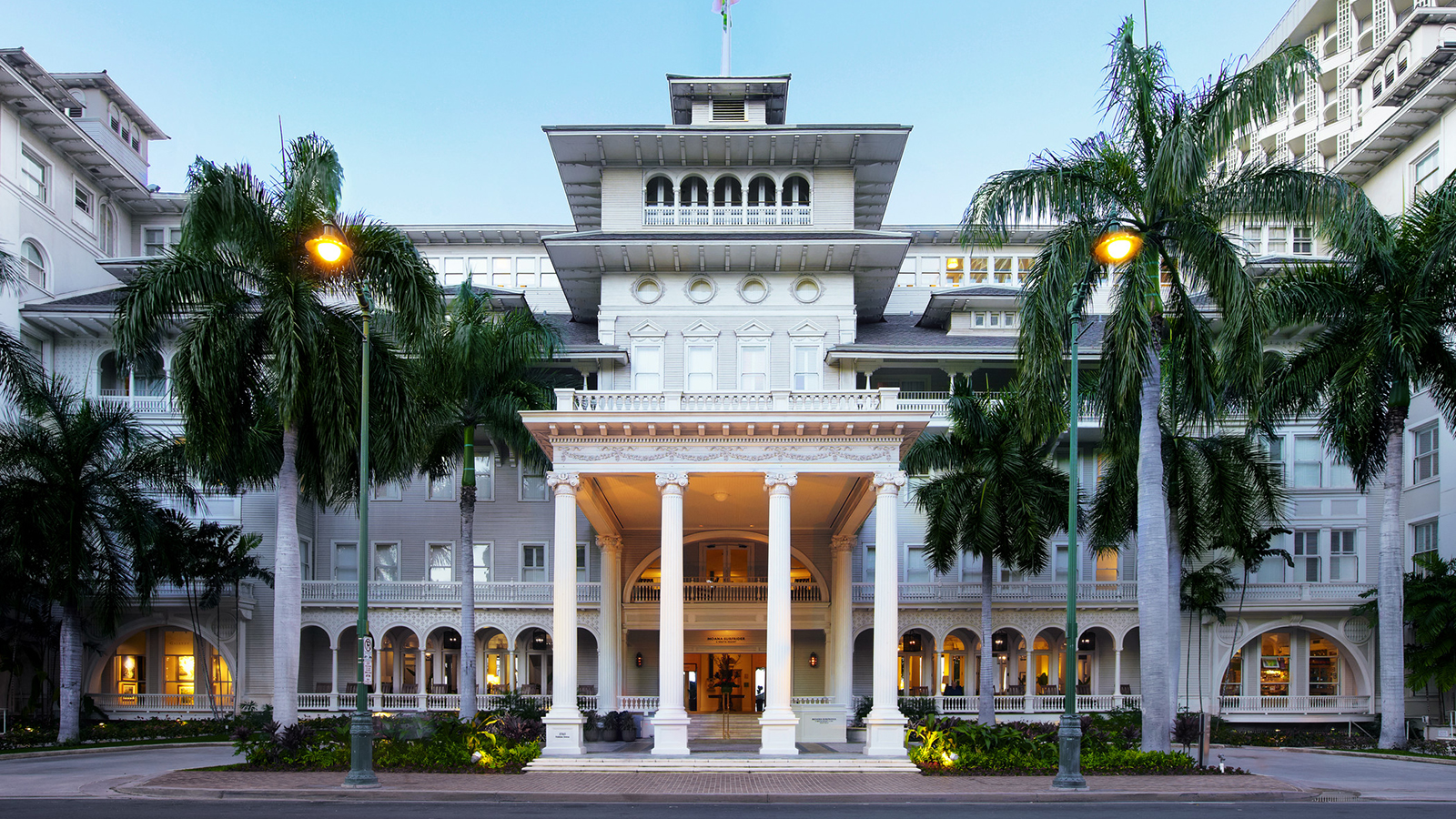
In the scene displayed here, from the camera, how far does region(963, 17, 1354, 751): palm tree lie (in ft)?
83.3

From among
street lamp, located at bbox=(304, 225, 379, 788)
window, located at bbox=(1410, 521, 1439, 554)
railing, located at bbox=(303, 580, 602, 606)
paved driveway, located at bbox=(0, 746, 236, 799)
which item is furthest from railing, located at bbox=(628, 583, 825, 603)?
window, located at bbox=(1410, 521, 1439, 554)

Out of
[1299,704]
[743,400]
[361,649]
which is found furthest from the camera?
[1299,704]

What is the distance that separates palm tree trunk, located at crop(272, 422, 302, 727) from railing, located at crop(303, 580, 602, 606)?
15208mm

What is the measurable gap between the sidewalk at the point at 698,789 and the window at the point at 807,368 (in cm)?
1969

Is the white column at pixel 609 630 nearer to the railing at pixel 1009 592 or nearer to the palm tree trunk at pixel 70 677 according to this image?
the railing at pixel 1009 592

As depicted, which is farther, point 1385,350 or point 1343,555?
point 1343,555

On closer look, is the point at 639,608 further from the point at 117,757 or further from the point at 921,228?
the point at 921,228

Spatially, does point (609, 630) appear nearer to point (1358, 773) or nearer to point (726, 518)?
point (726, 518)

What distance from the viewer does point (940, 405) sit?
1690 inches

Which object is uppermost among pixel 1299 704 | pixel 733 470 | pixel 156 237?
pixel 156 237

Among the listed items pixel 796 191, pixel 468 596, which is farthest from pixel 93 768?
pixel 796 191

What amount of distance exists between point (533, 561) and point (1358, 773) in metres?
27.7

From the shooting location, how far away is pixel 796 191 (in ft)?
145

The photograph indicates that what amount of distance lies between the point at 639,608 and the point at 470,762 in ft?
53.2
